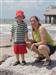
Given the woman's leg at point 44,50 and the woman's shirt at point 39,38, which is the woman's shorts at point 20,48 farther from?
the woman's leg at point 44,50

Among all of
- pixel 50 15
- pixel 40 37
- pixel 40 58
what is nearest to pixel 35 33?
pixel 40 37

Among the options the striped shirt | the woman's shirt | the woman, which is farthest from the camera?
the striped shirt

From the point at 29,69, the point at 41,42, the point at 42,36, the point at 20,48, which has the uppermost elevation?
the point at 42,36

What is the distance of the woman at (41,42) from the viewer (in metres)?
6.45

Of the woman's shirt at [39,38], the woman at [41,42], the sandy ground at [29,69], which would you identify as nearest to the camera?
the sandy ground at [29,69]

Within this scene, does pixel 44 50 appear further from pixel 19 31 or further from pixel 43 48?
pixel 19 31

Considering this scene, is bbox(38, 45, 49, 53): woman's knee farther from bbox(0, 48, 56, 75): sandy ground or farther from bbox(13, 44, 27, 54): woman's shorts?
bbox(13, 44, 27, 54): woman's shorts

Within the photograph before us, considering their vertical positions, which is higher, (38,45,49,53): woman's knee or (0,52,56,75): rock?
(38,45,49,53): woman's knee

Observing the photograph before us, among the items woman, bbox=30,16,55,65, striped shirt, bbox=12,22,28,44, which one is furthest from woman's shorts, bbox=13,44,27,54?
woman, bbox=30,16,55,65

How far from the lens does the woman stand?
21.2 feet

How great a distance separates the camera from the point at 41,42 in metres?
6.46

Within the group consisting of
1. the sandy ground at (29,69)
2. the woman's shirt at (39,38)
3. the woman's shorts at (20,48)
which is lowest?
the sandy ground at (29,69)

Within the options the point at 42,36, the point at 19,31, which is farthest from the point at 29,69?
the point at 19,31

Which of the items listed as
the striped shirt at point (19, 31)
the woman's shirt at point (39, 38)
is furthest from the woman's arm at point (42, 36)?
the striped shirt at point (19, 31)
